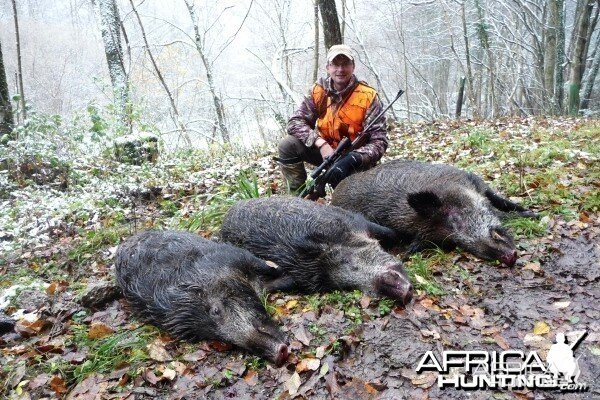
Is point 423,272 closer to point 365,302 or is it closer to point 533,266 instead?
point 365,302

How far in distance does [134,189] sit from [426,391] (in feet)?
18.7

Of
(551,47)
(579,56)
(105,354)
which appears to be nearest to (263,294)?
(105,354)

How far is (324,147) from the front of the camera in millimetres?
5836

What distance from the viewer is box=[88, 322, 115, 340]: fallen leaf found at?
3.49 meters

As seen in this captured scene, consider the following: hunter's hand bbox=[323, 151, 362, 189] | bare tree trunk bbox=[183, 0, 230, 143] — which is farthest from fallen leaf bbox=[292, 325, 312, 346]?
bare tree trunk bbox=[183, 0, 230, 143]

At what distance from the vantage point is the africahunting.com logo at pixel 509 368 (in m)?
2.53

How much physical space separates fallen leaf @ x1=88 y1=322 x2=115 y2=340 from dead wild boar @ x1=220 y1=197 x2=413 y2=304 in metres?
1.38

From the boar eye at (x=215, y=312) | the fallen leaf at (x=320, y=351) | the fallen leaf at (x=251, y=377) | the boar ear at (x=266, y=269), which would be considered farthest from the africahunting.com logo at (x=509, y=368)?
the boar ear at (x=266, y=269)

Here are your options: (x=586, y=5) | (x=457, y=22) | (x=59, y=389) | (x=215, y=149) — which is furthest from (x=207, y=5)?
(x=59, y=389)

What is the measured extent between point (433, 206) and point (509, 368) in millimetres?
2026

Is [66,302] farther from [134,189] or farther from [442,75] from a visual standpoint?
[442,75]

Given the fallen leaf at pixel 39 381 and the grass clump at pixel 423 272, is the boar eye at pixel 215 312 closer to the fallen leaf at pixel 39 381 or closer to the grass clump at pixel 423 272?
the fallen leaf at pixel 39 381

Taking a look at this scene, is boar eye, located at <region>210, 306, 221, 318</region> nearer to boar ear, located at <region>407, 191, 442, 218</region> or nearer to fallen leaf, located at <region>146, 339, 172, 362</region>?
fallen leaf, located at <region>146, 339, 172, 362</region>

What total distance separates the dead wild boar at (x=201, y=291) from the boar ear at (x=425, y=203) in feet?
5.10
